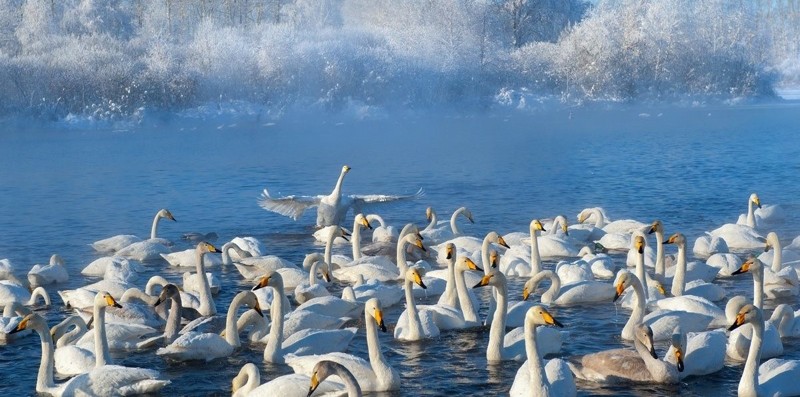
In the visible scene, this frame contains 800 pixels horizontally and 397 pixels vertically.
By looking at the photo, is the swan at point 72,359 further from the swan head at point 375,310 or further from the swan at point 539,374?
the swan at point 539,374

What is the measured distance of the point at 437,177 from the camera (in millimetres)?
32125

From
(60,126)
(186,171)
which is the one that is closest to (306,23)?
(60,126)

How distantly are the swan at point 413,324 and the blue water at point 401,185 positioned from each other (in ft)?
0.42

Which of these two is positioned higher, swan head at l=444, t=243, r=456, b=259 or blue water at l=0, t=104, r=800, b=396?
→ swan head at l=444, t=243, r=456, b=259

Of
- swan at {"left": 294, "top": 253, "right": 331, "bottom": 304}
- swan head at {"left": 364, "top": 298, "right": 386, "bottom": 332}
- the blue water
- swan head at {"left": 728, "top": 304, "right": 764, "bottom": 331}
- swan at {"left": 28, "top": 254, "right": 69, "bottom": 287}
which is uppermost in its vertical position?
swan head at {"left": 728, "top": 304, "right": 764, "bottom": 331}

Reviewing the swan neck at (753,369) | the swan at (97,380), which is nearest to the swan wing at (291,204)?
the swan at (97,380)

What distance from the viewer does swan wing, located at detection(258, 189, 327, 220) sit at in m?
21.7

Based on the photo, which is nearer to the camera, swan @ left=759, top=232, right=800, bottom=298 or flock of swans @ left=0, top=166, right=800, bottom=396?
flock of swans @ left=0, top=166, right=800, bottom=396

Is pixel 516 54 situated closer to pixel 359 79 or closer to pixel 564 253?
pixel 359 79

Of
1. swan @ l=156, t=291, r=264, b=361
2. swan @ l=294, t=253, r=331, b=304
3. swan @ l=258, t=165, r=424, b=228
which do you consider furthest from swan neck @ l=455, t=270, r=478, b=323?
swan @ l=258, t=165, r=424, b=228

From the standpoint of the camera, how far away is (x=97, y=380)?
32.1ft

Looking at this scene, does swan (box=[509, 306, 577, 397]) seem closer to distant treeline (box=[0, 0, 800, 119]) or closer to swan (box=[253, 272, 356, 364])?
swan (box=[253, 272, 356, 364])

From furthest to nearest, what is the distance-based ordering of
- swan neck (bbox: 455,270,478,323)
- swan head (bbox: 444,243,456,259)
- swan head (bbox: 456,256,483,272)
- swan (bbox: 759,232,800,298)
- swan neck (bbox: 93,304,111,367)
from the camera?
swan (bbox: 759,232,800,298)
swan head (bbox: 444,243,456,259)
swan neck (bbox: 455,270,478,323)
swan head (bbox: 456,256,483,272)
swan neck (bbox: 93,304,111,367)

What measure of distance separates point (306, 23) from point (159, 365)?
3126 inches
